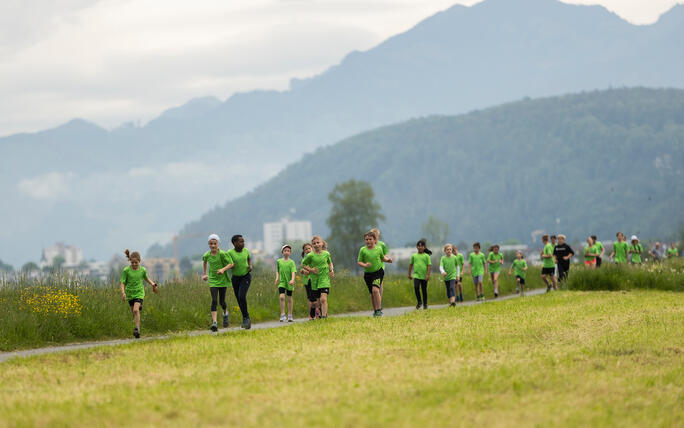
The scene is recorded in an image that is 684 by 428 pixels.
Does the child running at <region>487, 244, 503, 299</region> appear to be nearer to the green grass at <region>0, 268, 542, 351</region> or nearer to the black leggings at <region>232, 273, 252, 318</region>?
the green grass at <region>0, 268, 542, 351</region>

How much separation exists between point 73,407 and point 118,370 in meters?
2.81

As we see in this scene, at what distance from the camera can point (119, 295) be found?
20828mm

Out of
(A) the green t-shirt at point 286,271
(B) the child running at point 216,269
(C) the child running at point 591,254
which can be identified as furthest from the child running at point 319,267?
(C) the child running at point 591,254

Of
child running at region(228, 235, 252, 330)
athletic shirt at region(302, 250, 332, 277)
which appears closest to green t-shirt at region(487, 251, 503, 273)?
athletic shirt at region(302, 250, 332, 277)

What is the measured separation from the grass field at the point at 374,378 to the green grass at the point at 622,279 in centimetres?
1155

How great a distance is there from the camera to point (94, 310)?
19.3 metres

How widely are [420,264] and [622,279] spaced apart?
9644 mm

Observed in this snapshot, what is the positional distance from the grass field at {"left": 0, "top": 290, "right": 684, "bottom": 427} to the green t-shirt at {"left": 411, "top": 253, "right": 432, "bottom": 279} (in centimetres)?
473

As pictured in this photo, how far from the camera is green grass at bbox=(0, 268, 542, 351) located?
17984mm

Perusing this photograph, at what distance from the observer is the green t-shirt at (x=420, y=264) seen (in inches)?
900

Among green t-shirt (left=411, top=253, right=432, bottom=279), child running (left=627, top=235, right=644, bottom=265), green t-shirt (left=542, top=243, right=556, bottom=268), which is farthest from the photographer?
child running (left=627, top=235, right=644, bottom=265)

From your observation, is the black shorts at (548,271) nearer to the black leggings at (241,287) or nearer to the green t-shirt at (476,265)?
the green t-shirt at (476,265)

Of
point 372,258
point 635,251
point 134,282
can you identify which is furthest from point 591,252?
point 134,282

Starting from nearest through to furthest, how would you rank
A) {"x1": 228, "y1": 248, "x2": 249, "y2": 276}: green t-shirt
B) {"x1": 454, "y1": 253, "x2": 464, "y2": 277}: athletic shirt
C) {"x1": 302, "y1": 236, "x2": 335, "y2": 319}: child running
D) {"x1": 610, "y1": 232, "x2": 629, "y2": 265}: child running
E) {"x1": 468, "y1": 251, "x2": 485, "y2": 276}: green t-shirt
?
{"x1": 228, "y1": 248, "x2": 249, "y2": 276}: green t-shirt < {"x1": 302, "y1": 236, "x2": 335, "y2": 319}: child running < {"x1": 454, "y1": 253, "x2": 464, "y2": 277}: athletic shirt < {"x1": 468, "y1": 251, "x2": 485, "y2": 276}: green t-shirt < {"x1": 610, "y1": 232, "x2": 629, "y2": 265}: child running
